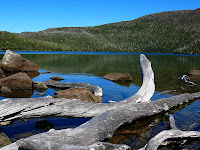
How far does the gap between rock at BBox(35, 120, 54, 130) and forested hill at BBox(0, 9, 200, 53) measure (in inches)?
4973

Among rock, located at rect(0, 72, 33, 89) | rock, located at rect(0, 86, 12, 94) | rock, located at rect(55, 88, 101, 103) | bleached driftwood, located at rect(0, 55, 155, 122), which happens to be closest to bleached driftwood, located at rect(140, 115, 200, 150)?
bleached driftwood, located at rect(0, 55, 155, 122)

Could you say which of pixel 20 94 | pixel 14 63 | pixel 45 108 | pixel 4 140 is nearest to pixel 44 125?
pixel 45 108

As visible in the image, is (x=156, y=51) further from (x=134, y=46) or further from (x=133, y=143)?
(x=133, y=143)

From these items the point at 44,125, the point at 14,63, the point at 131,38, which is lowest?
Answer: the point at 44,125

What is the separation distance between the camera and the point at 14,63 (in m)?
20.5

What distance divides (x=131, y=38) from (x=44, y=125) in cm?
17893

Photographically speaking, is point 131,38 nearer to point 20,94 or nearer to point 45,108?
point 20,94

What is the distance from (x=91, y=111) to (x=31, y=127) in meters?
2.07

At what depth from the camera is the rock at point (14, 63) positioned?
2019 centimetres

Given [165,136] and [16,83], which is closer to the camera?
[165,136]

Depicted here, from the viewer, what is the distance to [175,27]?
17638 centimetres

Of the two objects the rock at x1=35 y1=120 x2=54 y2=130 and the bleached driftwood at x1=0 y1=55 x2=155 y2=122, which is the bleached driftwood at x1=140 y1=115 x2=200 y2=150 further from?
the rock at x1=35 y1=120 x2=54 y2=130

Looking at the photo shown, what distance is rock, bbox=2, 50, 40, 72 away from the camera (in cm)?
2019

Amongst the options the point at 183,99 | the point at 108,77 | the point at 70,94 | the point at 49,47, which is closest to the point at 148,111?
the point at 183,99
